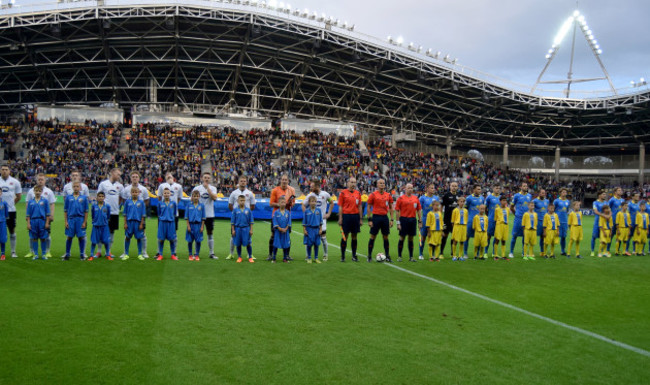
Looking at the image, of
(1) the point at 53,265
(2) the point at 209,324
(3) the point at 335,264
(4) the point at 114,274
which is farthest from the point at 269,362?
(1) the point at 53,265

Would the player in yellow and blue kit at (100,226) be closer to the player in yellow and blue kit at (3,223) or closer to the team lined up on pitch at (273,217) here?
the team lined up on pitch at (273,217)

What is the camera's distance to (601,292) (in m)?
7.61

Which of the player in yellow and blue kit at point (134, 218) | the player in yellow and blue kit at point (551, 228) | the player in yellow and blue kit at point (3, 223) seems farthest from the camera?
the player in yellow and blue kit at point (551, 228)

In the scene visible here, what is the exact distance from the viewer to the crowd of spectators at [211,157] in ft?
102

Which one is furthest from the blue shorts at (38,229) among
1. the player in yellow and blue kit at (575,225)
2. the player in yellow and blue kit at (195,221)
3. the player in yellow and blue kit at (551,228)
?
the player in yellow and blue kit at (575,225)

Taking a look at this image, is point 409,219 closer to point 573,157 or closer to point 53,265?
point 53,265

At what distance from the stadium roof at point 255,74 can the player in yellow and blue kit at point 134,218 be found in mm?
20585

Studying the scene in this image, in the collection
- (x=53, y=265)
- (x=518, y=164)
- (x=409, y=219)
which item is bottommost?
(x=53, y=265)

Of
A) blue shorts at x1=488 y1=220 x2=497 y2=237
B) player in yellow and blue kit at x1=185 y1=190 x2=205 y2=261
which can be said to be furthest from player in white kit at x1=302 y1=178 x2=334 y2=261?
blue shorts at x1=488 y1=220 x2=497 y2=237

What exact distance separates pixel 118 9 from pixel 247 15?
289 inches

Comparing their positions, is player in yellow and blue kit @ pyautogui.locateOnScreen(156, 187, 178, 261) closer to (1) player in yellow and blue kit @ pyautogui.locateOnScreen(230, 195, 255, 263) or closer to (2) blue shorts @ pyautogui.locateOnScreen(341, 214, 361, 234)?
(1) player in yellow and blue kit @ pyautogui.locateOnScreen(230, 195, 255, 263)

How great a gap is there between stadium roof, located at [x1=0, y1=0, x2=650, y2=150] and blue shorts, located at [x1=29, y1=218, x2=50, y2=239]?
2097 centimetres

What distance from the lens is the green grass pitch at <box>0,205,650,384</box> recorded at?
3945 millimetres

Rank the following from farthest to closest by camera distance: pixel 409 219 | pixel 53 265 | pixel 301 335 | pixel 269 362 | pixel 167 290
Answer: pixel 409 219, pixel 53 265, pixel 167 290, pixel 301 335, pixel 269 362
